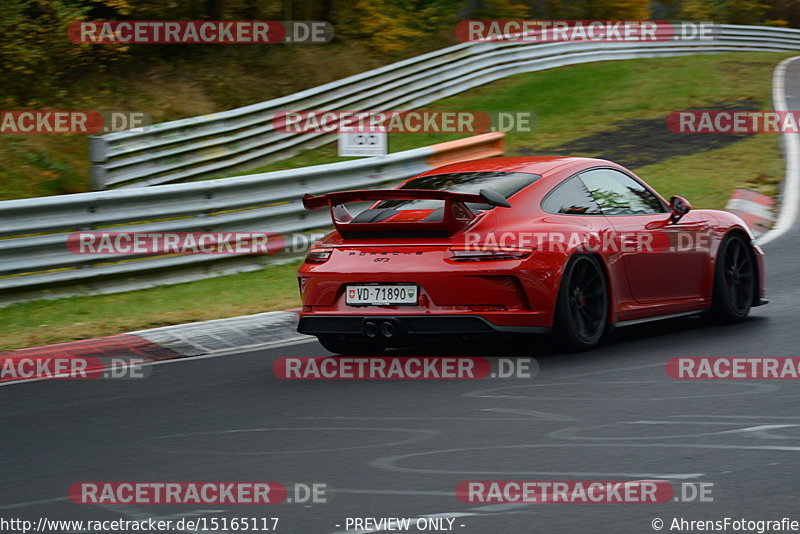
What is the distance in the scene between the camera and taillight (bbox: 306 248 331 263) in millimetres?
8125

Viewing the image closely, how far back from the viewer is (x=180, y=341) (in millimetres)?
9125

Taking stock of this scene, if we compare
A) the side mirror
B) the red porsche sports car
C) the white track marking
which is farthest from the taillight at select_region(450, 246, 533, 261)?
the white track marking

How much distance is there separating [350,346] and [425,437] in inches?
109

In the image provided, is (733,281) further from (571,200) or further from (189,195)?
(189,195)

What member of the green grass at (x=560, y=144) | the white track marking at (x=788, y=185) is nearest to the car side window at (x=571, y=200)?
the green grass at (x=560, y=144)

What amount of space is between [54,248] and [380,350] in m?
3.93

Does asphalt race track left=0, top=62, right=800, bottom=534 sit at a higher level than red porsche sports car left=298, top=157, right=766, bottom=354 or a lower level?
lower

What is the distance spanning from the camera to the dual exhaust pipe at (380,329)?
7652 millimetres

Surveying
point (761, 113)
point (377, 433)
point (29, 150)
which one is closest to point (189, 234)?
point (29, 150)

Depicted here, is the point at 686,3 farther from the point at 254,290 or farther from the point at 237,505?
the point at 237,505

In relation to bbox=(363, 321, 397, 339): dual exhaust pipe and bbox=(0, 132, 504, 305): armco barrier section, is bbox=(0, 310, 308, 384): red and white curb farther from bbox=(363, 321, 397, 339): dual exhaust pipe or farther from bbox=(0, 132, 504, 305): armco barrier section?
bbox=(0, 132, 504, 305): armco barrier section

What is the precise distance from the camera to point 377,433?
19.9ft

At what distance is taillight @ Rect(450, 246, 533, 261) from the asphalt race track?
752 millimetres

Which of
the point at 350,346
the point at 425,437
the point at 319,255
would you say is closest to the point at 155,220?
the point at 350,346
